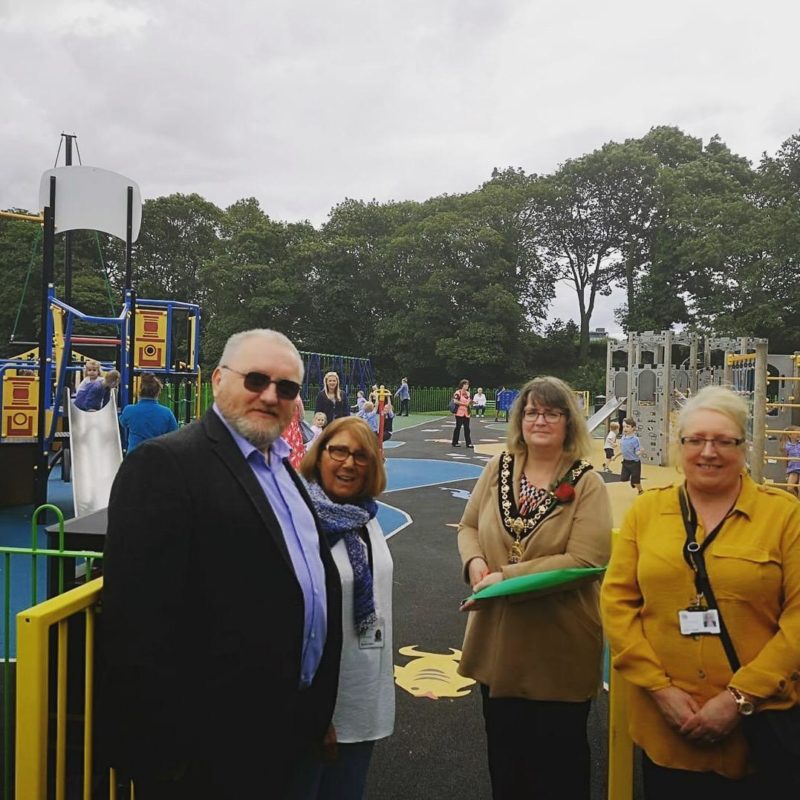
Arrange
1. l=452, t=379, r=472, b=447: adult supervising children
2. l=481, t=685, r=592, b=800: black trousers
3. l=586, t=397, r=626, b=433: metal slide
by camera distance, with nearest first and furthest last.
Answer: l=481, t=685, r=592, b=800: black trousers → l=586, t=397, r=626, b=433: metal slide → l=452, t=379, r=472, b=447: adult supervising children

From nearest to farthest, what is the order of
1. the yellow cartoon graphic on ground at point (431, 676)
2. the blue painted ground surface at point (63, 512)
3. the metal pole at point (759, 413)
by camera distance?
the yellow cartoon graphic on ground at point (431, 676)
the blue painted ground surface at point (63, 512)
the metal pole at point (759, 413)

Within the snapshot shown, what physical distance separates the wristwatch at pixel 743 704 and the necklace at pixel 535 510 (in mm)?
727

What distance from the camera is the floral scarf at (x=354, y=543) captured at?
6.66 ft

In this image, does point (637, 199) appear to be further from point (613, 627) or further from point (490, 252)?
point (613, 627)

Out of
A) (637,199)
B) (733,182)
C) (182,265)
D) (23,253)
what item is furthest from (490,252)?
(23,253)

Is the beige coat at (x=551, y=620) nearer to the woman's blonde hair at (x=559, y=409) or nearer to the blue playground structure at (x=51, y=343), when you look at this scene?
the woman's blonde hair at (x=559, y=409)

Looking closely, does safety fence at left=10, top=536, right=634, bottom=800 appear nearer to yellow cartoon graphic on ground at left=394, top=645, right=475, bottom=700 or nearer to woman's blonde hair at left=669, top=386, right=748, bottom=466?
woman's blonde hair at left=669, top=386, right=748, bottom=466

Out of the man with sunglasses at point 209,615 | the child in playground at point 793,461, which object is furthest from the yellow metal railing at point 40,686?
the child in playground at point 793,461

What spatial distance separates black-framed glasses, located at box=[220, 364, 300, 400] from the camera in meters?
1.77

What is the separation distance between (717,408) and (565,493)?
56 centimetres

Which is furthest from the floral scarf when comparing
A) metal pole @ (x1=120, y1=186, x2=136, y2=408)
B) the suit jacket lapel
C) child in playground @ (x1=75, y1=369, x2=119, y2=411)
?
child in playground @ (x1=75, y1=369, x2=119, y2=411)

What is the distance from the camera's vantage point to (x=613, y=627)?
74.6 inches

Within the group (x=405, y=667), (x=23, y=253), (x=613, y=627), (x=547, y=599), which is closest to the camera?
(x=613, y=627)

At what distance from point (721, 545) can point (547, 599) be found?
610 mm
